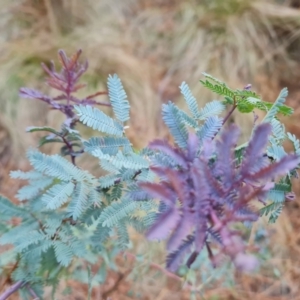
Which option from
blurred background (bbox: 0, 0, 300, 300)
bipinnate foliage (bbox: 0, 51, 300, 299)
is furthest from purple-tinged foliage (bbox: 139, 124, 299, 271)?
blurred background (bbox: 0, 0, 300, 300)

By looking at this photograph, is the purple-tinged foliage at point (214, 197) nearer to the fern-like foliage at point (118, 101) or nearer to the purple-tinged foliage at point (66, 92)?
the fern-like foliage at point (118, 101)

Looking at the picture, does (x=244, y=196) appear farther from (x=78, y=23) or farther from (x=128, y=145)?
(x=78, y=23)

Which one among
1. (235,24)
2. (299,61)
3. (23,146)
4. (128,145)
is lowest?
(23,146)

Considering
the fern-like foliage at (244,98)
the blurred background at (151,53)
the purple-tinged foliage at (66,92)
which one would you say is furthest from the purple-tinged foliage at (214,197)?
the blurred background at (151,53)

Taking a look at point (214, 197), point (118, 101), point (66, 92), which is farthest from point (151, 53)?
point (214, 197)

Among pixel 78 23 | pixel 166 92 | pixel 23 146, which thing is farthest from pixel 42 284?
pixel 78 23

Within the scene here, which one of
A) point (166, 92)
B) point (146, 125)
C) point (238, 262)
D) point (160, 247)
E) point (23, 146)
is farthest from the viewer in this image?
point (166, 92)
